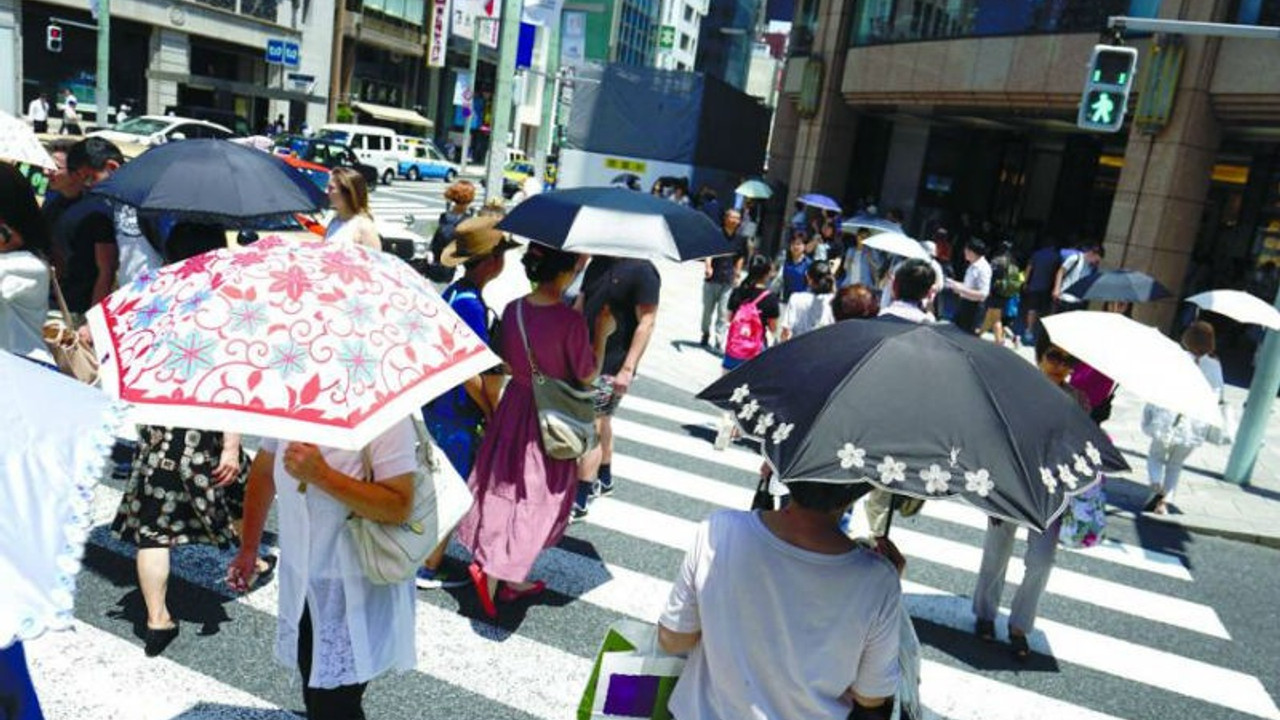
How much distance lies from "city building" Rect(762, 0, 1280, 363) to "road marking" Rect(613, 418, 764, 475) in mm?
10385

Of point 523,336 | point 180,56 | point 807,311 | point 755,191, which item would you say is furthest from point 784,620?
point 180,56

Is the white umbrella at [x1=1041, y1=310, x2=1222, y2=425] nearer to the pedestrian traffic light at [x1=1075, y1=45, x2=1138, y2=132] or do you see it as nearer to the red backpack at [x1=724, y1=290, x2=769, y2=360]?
the red backpack at [x1=724, y1=290, x2=769, y2=360]

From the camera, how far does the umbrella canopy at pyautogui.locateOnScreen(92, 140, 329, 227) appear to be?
14.2 feet

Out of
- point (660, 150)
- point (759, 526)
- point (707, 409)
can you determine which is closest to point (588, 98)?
point (660, 150)

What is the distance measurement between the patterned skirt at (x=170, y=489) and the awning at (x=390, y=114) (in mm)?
45402

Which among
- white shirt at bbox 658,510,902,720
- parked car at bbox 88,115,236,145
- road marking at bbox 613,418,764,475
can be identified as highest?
parked car at bbox 88,115,236,145

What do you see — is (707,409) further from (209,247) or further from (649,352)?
(209,247)

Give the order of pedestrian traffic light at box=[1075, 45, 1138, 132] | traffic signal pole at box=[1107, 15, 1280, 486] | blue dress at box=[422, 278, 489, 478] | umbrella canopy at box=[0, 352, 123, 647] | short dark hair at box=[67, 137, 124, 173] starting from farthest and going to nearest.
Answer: pedestrian traffic light at box=[1075, 45, 1138, 132]
traffic signal pole at box=[1107, 15, 1280, 486]
short dark hair at box=[67, 137, 124, 173]
blue dress at box=[422, 278, 489, 478]
umbrella canopy at box=[0, 352, 123, 647]

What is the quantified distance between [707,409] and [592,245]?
520 centimetres

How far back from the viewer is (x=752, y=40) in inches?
4060

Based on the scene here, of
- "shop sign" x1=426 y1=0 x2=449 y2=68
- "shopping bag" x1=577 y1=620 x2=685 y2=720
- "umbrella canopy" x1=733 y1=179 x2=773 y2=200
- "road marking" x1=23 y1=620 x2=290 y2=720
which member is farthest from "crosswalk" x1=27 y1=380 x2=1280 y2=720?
"shop sign" x1=426 y1=0 x2=449 y2=68

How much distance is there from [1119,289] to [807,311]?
3122 millimetres

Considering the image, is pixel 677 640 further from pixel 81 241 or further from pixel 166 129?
pixel 166 129

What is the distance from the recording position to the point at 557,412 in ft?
14.6
